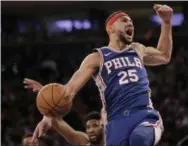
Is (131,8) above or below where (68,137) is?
above

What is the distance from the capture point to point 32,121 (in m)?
12.1

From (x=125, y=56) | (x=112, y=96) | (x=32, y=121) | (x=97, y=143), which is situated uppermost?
(x=125, y=56)

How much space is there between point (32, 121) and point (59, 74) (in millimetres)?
1402

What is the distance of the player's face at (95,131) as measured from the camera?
606 centimetres

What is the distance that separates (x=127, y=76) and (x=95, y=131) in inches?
63.1

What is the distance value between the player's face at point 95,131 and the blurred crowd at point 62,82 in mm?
4779

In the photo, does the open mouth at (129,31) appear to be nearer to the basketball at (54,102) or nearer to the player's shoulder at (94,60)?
the player's shoulder at (94,60)

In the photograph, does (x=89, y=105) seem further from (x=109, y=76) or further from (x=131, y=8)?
(x=109, y=76)

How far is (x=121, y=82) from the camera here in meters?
4.62

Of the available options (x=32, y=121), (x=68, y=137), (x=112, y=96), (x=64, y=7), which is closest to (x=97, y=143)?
(x=68, y=137)

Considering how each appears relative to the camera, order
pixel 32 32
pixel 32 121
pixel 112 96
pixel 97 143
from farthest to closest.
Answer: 1. pixel 32 32
2. pixel 32 121
3. pixel 97 143
4. pixel 112 96

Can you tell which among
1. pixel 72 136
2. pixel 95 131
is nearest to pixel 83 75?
pixel 95 131

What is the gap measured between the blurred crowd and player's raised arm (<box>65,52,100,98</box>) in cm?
631

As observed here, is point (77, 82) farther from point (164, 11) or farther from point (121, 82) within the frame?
point (164, 11)
